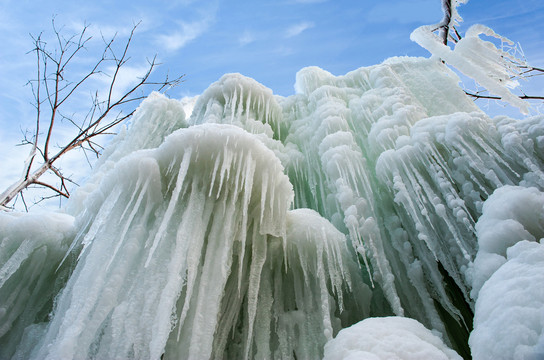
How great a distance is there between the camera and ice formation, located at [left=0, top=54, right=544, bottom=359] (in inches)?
75.3

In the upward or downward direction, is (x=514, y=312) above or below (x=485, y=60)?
below

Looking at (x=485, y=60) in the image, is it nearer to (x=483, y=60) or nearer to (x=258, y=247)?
(x=483, y=60)

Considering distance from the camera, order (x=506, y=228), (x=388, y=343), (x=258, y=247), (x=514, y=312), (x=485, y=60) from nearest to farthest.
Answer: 1. (x=514, y=312)
2. (x=388, y=343)
3. (x=506, y=228)
4. (x=258, y=247)
5. (x=485, y=60)

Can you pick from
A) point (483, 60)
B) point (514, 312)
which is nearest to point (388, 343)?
point (514, 312)

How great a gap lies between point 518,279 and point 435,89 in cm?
338

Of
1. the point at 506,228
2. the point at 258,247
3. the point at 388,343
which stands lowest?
the point at 388,343

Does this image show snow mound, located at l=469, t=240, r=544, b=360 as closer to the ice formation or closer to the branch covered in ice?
the ice formation

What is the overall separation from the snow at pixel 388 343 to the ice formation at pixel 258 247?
4cm

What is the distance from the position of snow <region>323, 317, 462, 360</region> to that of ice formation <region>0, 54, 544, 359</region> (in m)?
0.04

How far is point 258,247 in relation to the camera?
259 centimetres

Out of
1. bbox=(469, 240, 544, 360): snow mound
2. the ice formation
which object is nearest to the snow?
the ice formation

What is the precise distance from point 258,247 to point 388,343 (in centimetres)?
128

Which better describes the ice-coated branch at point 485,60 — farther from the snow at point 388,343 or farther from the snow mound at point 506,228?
the snow at point 388,343

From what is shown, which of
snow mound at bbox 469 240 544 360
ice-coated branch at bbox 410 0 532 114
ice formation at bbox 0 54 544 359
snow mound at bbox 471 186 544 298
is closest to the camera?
snow mound at bbox 469 240 544 360
